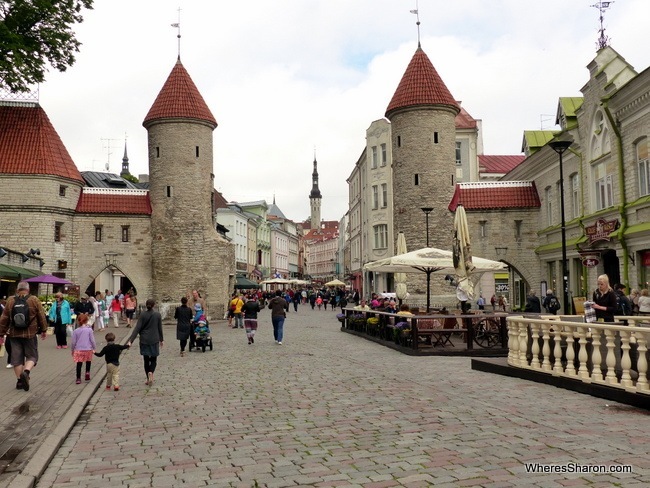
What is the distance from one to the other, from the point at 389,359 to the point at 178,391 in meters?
6.14

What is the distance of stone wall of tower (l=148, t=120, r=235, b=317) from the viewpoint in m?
37.3

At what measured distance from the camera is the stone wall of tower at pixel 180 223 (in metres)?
37.3

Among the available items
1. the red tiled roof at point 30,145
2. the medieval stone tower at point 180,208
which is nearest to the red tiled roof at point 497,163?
the medieval stone tower at point 180,208

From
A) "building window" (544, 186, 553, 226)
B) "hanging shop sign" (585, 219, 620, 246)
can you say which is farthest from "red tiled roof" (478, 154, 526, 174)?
"hanging shop sign" (585, 219, 620, 246)

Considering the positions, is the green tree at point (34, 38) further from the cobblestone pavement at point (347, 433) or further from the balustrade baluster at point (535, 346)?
the balustrade baluster at point (535, 346)

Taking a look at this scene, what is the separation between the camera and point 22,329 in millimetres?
10898

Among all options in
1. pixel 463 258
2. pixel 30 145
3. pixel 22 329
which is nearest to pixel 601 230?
pixel 463 258

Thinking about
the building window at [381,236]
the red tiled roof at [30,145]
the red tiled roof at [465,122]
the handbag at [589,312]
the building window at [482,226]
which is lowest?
the handbag at [589,312]

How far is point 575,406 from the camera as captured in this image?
8.80 meters

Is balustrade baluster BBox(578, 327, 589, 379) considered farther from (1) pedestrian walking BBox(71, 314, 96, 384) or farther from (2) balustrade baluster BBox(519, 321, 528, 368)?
(1) pedestrian walking BBox(71, 314, 96, 384)

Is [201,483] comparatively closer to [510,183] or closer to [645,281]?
[645,281]

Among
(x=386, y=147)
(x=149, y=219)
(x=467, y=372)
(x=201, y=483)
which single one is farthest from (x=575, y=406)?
(x=386, y=147)

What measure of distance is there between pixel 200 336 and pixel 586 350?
1103cm

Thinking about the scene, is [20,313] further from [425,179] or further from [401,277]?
[425,179]
